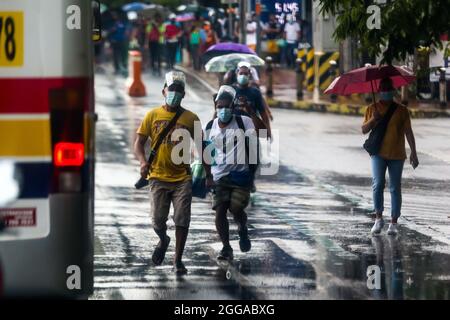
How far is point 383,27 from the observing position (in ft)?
40.9

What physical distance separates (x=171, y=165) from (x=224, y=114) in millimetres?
779

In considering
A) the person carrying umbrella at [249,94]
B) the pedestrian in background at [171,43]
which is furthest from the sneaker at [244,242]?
the pedestrian in background at [171,43]

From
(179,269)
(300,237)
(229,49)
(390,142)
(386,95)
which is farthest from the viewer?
(229,49)

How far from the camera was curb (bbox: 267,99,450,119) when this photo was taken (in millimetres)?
31016

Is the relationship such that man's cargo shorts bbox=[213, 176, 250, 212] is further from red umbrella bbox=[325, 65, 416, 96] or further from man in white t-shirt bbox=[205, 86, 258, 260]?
red umbrella bbox=[325, 65, 416, 96]

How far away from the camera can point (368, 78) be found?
1484 centimetres

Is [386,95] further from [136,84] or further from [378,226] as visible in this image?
[136,84]

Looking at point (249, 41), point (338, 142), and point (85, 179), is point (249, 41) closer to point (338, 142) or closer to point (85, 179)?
point (338, 142)

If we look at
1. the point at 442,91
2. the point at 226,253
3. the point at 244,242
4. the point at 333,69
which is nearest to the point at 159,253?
the point at 226,253

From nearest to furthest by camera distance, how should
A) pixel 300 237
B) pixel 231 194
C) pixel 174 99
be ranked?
1. pixel 174 99
2. pixel 231 194
3. pixel 300 237

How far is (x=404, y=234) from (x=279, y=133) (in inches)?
495

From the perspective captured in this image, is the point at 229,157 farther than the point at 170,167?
Yes

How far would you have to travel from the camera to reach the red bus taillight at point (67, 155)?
8305 millimetres
